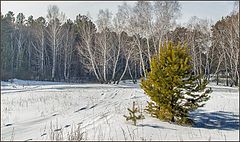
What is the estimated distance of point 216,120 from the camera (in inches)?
439

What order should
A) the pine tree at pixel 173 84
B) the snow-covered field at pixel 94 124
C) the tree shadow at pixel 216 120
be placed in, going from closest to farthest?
the snow-covered field at pixel 94 124
the pine tree at pixel 173 84
the tree shadow at pixel 216 120

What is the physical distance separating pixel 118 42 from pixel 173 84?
28.2m

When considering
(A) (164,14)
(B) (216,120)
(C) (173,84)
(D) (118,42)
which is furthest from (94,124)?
(D) (118,42)

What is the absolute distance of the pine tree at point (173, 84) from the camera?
10.1 metres

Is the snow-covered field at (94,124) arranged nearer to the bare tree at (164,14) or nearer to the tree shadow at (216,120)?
the tree shadow at (216,120)

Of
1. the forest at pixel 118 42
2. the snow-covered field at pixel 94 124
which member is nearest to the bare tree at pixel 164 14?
the forest at pixel 118 42

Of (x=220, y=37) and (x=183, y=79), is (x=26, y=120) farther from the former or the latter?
(x=220, y=37)

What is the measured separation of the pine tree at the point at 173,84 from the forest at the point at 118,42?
30.5 ft

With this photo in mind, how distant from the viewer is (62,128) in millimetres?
8938

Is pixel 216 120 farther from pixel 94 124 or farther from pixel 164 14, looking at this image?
pixel 164 14

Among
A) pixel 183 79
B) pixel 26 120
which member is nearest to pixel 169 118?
pixel 183 79

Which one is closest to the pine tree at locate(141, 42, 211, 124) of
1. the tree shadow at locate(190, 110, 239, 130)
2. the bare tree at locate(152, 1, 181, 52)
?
the tree shadow at locate(190, 110, 239, 130)

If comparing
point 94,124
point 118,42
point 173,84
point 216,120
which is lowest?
point 216,120

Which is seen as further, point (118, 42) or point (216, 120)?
point (118, 42)
